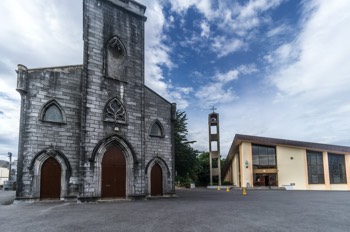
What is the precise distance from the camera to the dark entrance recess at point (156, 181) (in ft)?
55.6

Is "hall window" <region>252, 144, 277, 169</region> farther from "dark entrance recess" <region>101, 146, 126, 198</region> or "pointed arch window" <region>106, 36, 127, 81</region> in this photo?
"pointed arch window" <region>106, 36, 127, 81</region>

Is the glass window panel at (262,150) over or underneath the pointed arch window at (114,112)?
underneath

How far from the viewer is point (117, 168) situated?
1504 cm

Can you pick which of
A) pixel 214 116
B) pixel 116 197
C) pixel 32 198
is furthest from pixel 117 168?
pixel 214 116

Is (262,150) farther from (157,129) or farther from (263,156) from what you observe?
(157,129)

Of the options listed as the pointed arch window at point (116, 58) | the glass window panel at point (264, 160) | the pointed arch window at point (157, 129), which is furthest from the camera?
the glass window panel at point (264, 160)

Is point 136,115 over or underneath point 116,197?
over

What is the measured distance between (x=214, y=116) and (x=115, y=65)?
2584 centimetres

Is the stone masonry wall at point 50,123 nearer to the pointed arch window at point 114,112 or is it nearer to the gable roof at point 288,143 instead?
the pointed arch window at point 114,112

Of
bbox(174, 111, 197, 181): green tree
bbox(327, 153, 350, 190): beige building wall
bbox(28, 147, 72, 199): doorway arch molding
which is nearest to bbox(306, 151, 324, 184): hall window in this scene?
bbox(327, 153, 350, 190): beige building wall

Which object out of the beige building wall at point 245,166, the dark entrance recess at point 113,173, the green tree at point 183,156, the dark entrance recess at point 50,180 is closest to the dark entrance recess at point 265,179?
the beige building wall at point 245,166

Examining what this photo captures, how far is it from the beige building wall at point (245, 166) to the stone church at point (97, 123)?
1978cm

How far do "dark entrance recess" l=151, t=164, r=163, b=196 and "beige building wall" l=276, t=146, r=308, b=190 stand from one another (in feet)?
70.8

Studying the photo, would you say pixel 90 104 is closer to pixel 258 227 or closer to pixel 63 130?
pixel 63 130
